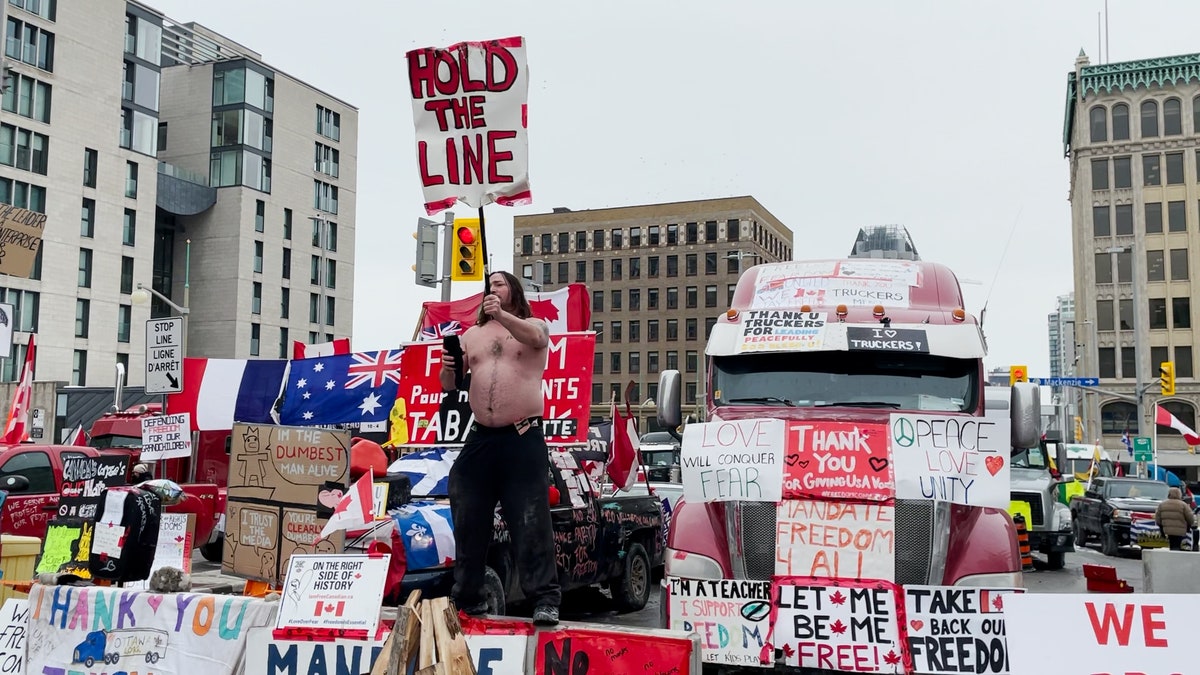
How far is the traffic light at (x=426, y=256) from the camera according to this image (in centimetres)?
1753

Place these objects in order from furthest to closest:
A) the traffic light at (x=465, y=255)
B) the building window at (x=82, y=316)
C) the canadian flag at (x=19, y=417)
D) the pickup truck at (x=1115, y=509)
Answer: the building window at (x=82, y=316) → the pickup truck at (x=1115, y=509) → the canadian flag at (x=19, y=417) → the traffic light at (x=465, y=255)

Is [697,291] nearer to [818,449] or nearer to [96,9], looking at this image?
[96,9]

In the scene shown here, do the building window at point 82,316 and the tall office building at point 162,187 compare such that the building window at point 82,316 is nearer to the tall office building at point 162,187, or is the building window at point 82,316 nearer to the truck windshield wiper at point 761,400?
the tall office building at point 162,187

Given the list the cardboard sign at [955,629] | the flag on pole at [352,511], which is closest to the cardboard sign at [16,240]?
the flag on pole at [352,511]

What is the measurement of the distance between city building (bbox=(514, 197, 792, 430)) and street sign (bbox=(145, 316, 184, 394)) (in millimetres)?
81274

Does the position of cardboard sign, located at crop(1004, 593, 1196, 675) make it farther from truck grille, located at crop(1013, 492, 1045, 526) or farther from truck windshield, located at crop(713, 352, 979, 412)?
truck grille, located at crop(1013, 492, 1045, 526)

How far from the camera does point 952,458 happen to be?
6.99m

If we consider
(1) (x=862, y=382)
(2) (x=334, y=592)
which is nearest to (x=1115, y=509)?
(1) (x=862, y=382)

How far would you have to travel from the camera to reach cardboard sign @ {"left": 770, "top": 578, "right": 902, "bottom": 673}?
636 cm

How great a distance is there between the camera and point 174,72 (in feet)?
237

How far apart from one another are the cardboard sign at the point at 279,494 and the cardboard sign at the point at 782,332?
10.4ft

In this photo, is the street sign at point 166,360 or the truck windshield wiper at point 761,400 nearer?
the truck windshield wiper at point 761,400

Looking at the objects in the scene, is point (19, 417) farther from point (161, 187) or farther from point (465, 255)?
point (161, 187)

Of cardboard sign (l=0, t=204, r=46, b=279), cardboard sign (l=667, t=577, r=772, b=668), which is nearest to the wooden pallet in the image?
cardboard sign (l=667, t=577, r=772, b=668)
